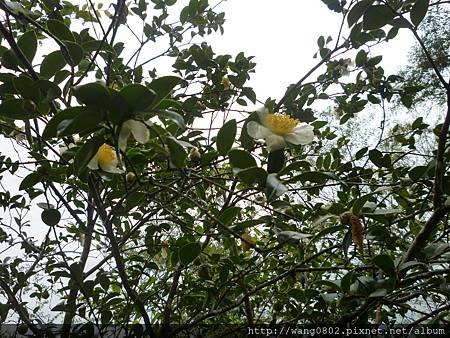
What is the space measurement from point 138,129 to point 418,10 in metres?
0.47

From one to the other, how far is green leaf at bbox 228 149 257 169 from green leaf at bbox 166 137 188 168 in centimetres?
7

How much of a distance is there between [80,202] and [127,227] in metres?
0.20

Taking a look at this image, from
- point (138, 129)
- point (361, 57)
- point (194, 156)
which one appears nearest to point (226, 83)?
point (361, 57)

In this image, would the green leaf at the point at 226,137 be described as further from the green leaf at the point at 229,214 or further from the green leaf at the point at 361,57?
the green leaf at the point at 361,57

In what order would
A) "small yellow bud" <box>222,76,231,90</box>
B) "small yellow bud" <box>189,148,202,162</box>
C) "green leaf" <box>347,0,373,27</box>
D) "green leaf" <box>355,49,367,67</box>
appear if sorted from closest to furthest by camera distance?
"green leaf" <box>347,0,373,27</box> < "small yellow bud" <box>189,148,202,162</box> < "green leaf" <box>355,49,367,67</box> < "small yellow bud" <box>222,76,231,90</box>

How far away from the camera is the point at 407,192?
3.26 feet

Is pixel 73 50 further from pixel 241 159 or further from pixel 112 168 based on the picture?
pixel 241 159

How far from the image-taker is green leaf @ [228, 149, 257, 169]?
513 millimetres

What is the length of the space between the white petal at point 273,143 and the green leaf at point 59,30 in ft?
1.09

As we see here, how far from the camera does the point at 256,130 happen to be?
57cm

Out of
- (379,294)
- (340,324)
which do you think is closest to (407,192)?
(340,324)

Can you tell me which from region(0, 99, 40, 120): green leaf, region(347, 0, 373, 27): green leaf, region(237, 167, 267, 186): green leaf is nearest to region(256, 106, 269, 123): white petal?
region(237, 167, 267, 186): green leaf

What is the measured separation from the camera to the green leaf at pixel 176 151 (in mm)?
500

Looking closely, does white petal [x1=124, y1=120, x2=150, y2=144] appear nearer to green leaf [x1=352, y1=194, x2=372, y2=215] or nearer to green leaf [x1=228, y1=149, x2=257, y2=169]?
green leaf [x1=228, y1=149, x2=257, y2=169]
